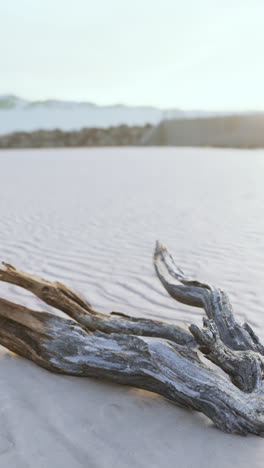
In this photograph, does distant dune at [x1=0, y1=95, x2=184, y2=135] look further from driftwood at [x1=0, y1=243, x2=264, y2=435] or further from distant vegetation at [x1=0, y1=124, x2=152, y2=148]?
driftwood at [x1=0, y1=243, x2=264, y2=435]

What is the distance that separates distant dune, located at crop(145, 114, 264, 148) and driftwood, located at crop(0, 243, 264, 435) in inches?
930

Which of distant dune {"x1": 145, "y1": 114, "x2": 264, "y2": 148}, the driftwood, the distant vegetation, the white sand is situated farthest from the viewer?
the distant vegetation

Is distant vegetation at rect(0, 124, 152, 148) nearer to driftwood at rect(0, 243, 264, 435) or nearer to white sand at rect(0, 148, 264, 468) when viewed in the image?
white sand at rect(0, 148, 264, 468)

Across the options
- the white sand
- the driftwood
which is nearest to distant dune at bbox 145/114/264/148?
the white sand

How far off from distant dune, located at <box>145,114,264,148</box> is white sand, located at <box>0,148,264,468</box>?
14011mm

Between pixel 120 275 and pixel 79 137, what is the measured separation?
26729mm

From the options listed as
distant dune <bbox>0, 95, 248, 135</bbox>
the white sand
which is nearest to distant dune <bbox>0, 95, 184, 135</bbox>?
distant dune <bbox>0, 95, 248, 135</bbox>

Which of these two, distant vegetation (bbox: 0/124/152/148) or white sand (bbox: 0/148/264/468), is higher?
→ distant vegetation (bbox: 0/124/152/148)

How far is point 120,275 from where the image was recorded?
178 inches

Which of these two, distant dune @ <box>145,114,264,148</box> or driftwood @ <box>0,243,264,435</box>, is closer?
driftwood @ <box>0,243,264,435</box>

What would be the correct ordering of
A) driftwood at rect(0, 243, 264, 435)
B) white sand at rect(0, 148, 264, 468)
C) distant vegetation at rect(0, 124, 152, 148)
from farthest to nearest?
distant vegetation at rect(0, 124, 152, 148), driftwood at rect(0, 243, 264, 435), white sand at rect(0, 148, 264, 468)

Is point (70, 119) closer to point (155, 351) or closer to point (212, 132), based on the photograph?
point (212, 132)

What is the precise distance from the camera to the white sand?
198 centimetres

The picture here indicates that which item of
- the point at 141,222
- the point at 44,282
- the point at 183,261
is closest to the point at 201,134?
the point at 141,222
